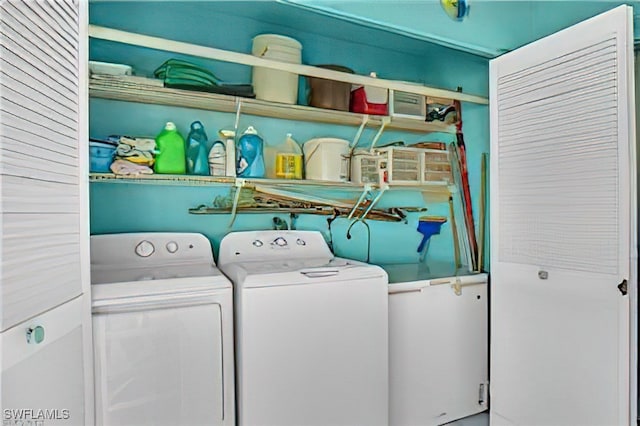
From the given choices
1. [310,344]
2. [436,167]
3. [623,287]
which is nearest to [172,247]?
[310,344]

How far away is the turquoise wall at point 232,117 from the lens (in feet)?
6.91

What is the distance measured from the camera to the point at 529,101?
6.75ft

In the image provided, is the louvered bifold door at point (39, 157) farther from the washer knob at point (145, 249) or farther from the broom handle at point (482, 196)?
the broom handle at point (482, 196)

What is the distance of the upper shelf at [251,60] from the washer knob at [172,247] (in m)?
0.95

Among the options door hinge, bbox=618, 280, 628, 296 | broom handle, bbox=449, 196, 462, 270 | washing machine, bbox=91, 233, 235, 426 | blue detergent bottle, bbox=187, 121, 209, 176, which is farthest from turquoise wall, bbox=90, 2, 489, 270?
door hinge, bbox=618, 280, 628, 296

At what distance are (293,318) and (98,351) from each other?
751 mm

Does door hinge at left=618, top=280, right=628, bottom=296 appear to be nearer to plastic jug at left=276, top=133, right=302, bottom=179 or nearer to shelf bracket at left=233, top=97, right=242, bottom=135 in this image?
plastic jug at left=276, top=133, right=302, bottom=179

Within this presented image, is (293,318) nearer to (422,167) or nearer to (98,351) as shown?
(98,351)

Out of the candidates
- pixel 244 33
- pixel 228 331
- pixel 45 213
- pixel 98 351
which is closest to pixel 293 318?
pixel 228 331

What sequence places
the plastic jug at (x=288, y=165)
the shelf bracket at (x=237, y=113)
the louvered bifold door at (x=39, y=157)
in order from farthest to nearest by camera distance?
1. the plastic jug at (x=288, y=165)
2. the shelf bracket at (x=237, y=113)
3. the louvered bifold door at (x=39, y=157)

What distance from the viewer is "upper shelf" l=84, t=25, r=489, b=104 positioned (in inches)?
69.3

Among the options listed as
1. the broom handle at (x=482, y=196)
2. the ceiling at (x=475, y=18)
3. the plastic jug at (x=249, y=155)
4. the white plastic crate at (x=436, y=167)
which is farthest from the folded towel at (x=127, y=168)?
the broom handle at (x=482, y=196)


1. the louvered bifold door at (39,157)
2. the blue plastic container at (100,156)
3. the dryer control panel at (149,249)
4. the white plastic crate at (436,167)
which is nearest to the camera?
the louvered bifold door at (39,157)

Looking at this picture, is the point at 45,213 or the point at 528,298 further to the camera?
the point at 528,298
